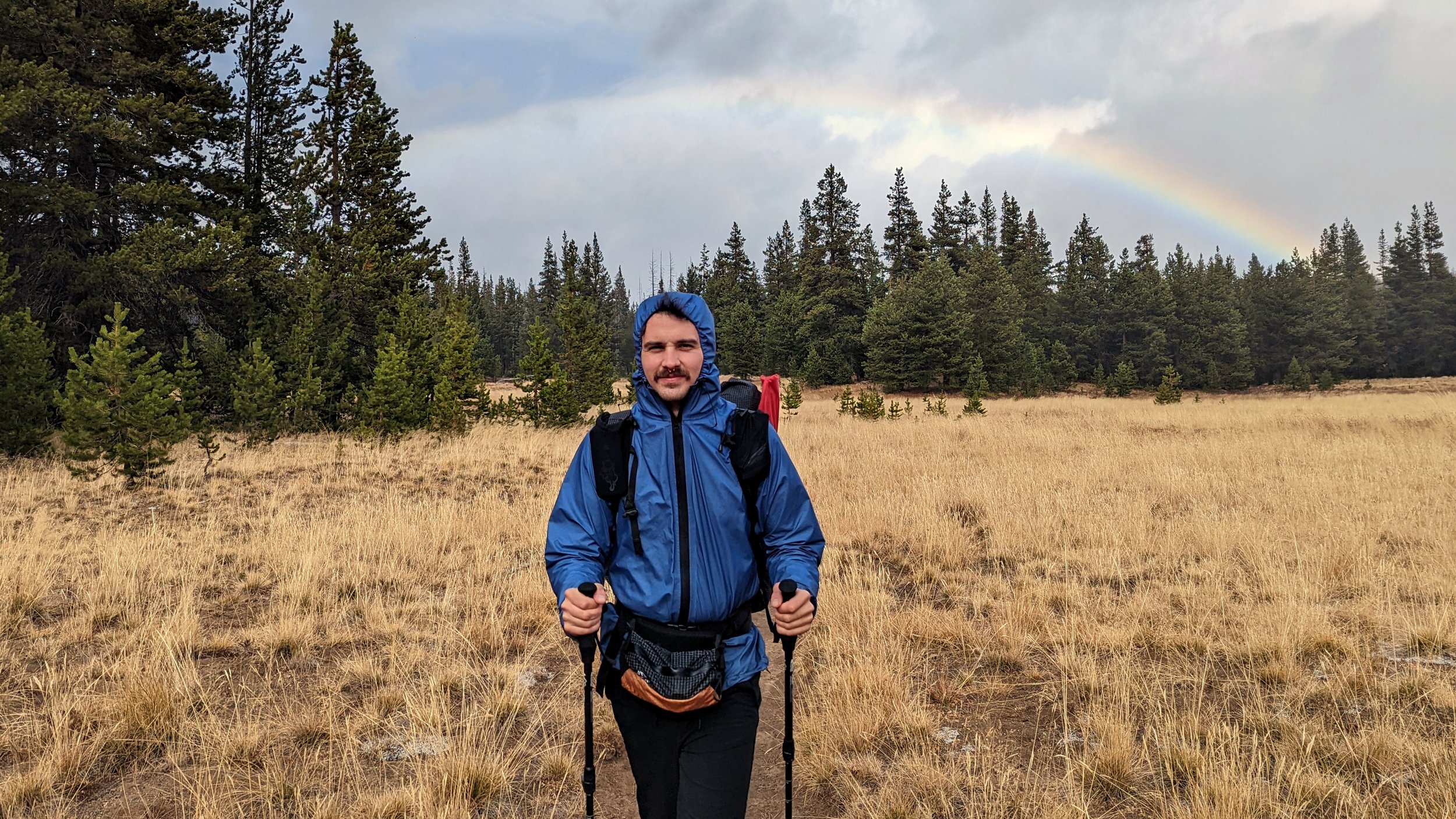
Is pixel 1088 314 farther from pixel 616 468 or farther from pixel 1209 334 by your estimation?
pixel 616 468

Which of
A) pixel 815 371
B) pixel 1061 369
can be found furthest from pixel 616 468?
pixel 1061 369

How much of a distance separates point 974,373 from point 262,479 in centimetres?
3019

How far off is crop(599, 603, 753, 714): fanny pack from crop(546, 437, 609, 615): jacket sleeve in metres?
0.22

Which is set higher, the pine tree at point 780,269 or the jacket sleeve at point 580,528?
the pine tree at point 780,269

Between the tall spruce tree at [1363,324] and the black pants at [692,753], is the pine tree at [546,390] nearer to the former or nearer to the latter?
the black pants at [692,753]

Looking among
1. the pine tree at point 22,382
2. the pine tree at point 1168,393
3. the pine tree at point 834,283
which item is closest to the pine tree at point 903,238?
the pine tree at point 834,283

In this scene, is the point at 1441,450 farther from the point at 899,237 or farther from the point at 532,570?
the point at 899,237

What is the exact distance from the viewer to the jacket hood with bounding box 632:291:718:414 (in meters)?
2.13

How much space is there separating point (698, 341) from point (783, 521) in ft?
2.03

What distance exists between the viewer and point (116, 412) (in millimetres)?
9891

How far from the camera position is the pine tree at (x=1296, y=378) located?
159ft

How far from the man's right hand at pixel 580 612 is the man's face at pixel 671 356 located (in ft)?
2.03

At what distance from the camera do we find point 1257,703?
3857 millimetres

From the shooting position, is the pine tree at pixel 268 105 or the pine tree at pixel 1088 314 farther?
the pine tree at pixel 1088 314
